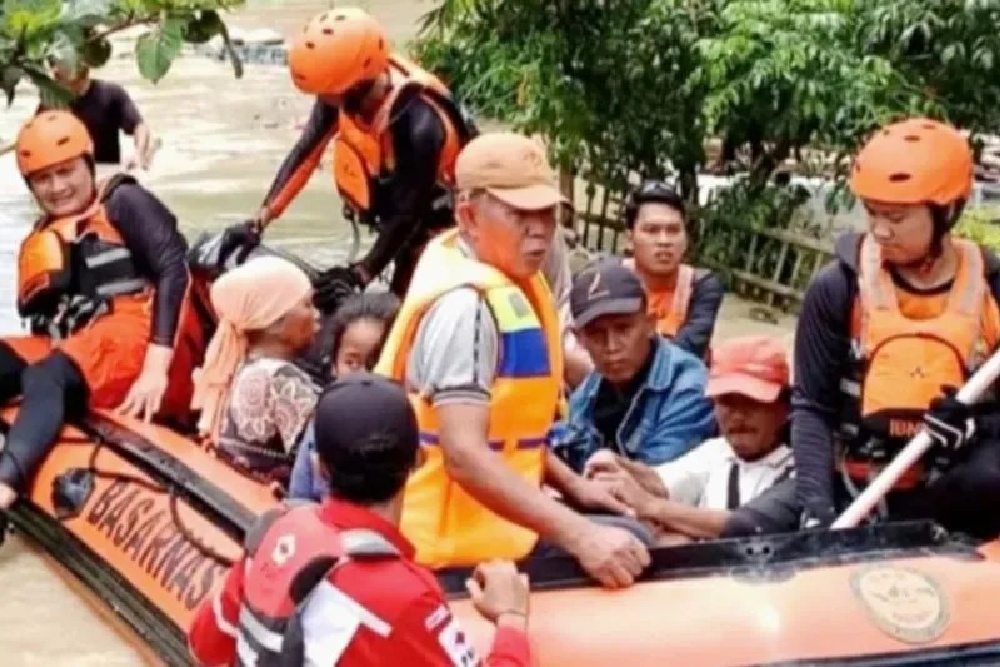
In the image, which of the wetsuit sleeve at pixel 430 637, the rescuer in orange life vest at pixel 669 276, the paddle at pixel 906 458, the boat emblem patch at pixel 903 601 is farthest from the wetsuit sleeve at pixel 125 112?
the wetsuit sleeve at pixel 430 637

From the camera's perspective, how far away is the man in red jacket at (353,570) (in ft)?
9.16

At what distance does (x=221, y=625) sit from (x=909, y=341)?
1617mm

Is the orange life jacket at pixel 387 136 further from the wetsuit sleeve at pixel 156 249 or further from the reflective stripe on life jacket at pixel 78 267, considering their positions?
the reflective stripe on life jacket at pixel 78 267

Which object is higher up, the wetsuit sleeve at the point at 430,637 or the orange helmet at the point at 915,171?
the orange helmet at the point at 915,171

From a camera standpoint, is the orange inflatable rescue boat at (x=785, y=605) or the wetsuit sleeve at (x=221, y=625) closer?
the wetsuit sleeve at (x=221, y=625)

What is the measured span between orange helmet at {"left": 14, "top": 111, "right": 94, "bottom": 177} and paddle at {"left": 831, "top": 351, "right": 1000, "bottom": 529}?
2695mm

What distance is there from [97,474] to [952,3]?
3.41m

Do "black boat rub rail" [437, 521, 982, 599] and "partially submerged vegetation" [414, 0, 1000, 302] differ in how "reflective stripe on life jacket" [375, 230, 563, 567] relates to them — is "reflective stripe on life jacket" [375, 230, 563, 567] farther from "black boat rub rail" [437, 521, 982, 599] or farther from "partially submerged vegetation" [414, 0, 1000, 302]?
"partially submerged vegetation" [414, 0, 1000, 302]

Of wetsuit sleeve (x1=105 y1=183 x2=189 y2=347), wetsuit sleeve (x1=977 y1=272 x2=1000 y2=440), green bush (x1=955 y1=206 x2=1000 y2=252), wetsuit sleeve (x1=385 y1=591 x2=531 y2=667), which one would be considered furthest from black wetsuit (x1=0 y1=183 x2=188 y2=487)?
green bush (x1=955 y1=206 x2=1000 y2=252)

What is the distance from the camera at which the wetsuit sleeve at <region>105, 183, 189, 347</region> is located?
19.0 feet

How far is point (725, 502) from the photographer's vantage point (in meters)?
4.26

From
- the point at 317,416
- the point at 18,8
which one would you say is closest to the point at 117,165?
the point at 18,8

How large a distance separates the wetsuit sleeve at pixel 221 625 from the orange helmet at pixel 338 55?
2574 mm

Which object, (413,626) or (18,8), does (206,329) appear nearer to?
(18,8)
